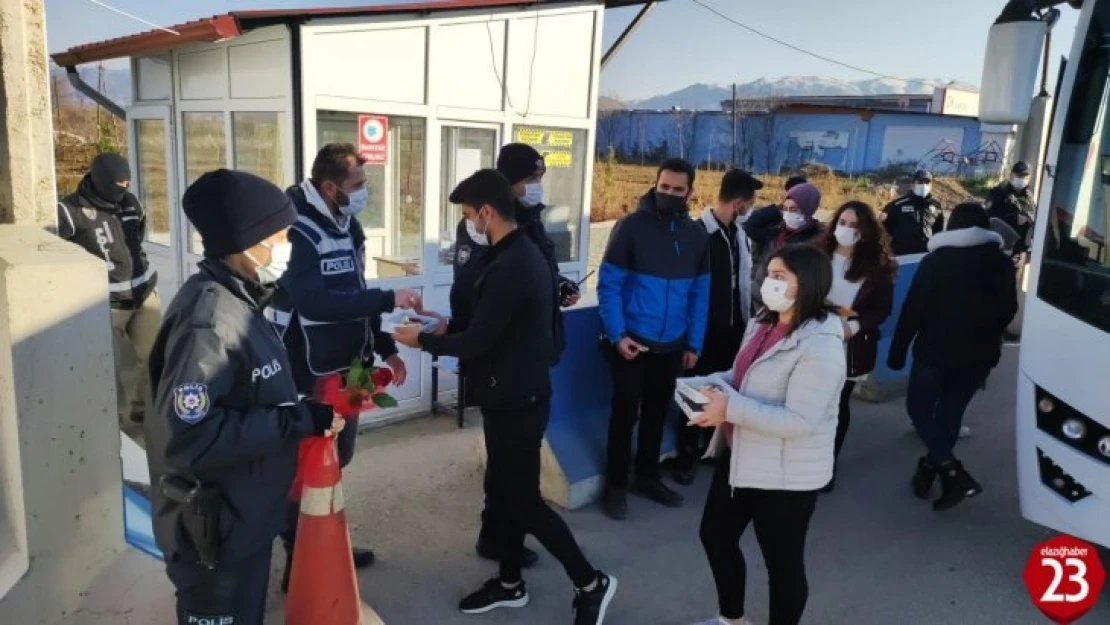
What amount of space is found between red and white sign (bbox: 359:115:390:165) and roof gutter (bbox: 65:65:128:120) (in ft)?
9.91

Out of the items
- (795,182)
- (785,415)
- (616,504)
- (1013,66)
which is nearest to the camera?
(785,415)

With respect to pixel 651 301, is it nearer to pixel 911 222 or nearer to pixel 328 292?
pixel 328 292

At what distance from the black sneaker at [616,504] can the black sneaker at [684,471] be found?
0.60 metres

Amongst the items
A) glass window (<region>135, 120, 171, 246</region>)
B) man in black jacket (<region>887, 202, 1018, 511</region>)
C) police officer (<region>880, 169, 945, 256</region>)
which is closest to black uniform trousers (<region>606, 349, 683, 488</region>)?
man in black jacket (<region>887, 202, 1018, 511</region>)

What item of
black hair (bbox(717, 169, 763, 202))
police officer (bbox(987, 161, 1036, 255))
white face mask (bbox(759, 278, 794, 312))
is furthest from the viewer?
police officer (bbox(987, 161, 1036, 255))

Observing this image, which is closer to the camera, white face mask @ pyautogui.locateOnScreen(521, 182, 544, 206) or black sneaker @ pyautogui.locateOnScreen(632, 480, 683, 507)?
white face mask @ pyautogui.locateOnScreen(521, 182, 544, 206)

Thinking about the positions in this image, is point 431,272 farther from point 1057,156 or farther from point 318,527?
point 1057,156

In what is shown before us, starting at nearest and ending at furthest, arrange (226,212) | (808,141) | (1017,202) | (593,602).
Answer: (226,212) < (593,602) < (1017,202) < (808,141)

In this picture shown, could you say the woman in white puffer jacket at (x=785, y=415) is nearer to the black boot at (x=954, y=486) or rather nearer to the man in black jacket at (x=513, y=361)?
the man in black jacket at (x=513, y=361)

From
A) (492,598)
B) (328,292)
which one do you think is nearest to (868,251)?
(492,598)

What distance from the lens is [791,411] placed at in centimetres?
259

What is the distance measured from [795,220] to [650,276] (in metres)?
1.29

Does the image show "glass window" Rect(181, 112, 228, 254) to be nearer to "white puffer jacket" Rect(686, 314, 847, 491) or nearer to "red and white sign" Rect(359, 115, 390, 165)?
"red and white sign" Rect(359, 115, 390, 165)

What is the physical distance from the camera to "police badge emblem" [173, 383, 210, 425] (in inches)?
75.5
